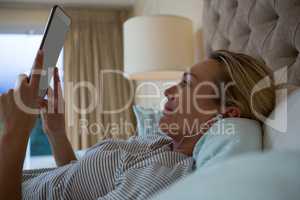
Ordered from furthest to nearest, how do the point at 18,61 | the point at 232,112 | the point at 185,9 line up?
the point at 18,61
the point at 185,9
the point at 232,112

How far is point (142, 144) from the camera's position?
1.23 m

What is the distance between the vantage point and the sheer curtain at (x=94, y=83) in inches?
144

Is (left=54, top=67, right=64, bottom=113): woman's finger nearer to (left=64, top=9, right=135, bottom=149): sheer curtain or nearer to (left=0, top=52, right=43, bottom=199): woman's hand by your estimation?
(left=0, top=52, right=43, bottom=199): woman's hand

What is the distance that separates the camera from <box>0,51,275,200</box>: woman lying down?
92 cm

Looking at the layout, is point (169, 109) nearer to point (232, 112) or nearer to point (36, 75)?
point (232, 112)

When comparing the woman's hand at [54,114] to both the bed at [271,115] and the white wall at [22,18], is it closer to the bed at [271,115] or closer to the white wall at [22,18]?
the bed at [271,115]

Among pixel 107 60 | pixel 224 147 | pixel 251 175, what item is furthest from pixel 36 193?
pixel 107 60

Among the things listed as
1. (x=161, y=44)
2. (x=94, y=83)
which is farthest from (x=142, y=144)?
(x=94, y=83)

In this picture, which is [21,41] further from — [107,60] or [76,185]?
[76,185]

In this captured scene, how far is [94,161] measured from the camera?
106 cm

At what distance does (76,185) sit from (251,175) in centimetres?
74

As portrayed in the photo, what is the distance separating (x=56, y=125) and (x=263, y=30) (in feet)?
2.74

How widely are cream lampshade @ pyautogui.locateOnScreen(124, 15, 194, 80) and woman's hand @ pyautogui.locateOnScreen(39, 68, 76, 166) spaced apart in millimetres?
863

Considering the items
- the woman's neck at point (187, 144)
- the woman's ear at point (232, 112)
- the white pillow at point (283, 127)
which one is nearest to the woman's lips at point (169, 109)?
the woman's neck at point (187, 144)
